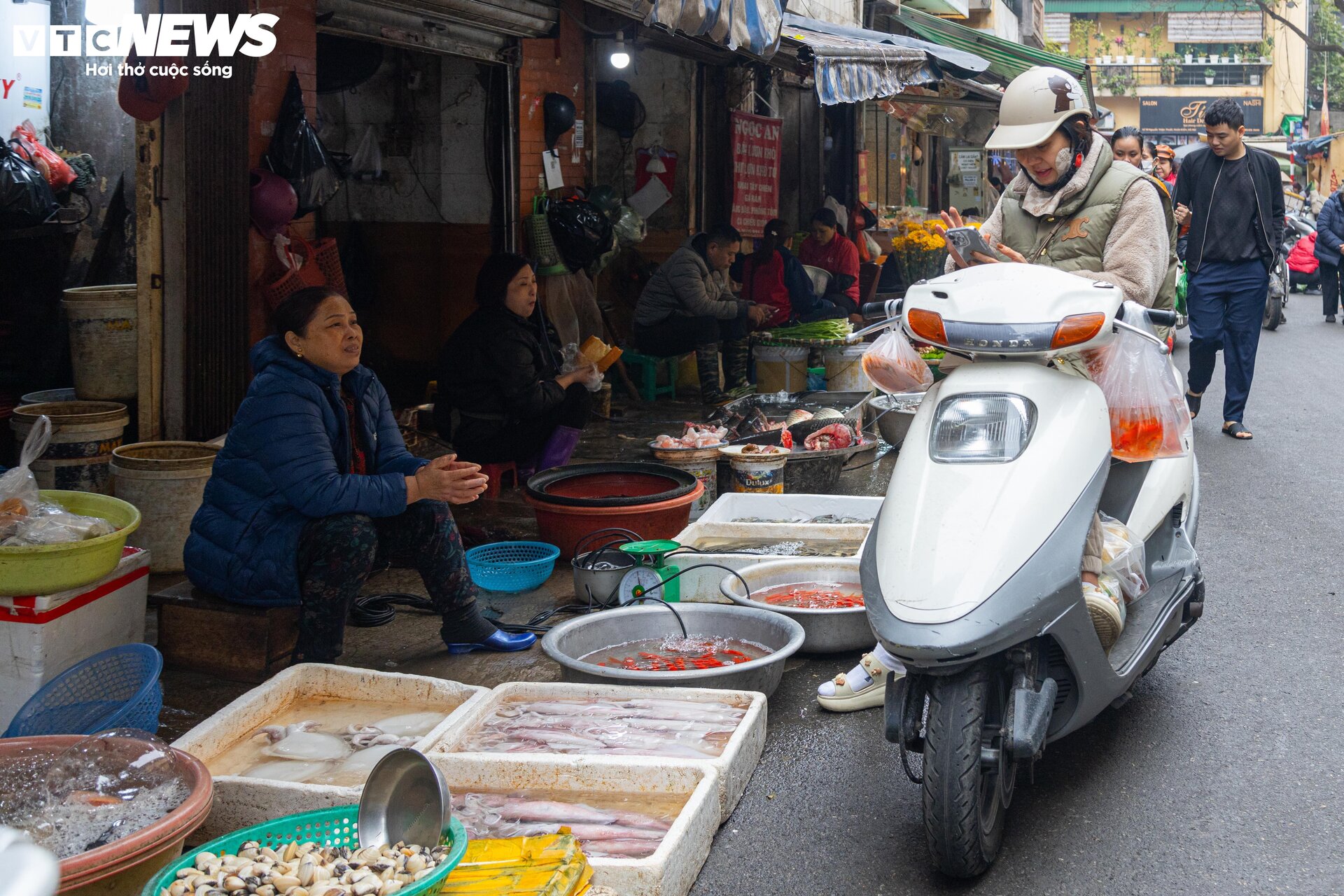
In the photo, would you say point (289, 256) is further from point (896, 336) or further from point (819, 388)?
point (819, 388)

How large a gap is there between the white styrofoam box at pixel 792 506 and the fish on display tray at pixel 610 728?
240cm

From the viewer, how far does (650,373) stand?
10.7m

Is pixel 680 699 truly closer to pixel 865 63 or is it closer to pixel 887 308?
pixel 887 308

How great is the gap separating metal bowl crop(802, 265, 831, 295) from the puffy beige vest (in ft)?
25.6

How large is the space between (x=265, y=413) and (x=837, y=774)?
2.32 metres

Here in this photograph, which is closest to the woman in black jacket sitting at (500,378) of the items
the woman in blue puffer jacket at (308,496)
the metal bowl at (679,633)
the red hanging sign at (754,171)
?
the woman in blue puffer jacket at (308,496)

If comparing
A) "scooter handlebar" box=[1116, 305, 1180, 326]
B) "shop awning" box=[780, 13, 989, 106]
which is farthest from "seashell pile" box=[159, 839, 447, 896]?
"shop awning" box=[780, 13, 989, 106]

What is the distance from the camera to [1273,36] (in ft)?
181

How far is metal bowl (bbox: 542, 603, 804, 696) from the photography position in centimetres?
406

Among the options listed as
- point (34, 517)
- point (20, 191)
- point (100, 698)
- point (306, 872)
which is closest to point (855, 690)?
point (306, 872)

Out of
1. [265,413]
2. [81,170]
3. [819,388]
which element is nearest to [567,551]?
[265,413]

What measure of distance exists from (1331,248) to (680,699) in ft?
53.5

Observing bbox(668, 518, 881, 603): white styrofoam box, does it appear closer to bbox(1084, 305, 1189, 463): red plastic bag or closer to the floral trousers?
the floral trousers

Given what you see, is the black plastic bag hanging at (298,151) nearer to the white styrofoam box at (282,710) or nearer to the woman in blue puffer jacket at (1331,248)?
the white styrofoam box at (282,710)
